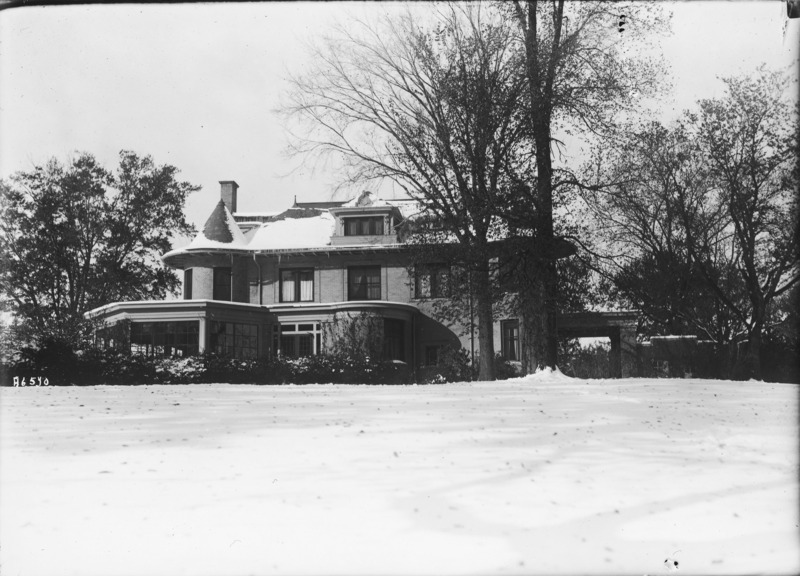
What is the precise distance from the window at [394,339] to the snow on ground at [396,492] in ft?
49.3

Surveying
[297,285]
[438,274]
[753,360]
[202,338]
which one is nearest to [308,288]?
[297,285]

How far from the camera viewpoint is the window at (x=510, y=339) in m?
25.4

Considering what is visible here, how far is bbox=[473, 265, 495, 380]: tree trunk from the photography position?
16.9 m

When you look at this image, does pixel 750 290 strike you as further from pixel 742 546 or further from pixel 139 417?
pixel 139 417

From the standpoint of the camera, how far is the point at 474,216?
1645 cm

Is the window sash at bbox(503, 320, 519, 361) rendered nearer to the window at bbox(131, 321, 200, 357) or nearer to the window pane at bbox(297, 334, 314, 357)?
the window pane at bbox(297, 334, 314, 357)

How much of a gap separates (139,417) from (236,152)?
5.89m

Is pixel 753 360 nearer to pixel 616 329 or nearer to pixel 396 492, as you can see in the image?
pixel 616 329

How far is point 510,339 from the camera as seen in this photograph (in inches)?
1013

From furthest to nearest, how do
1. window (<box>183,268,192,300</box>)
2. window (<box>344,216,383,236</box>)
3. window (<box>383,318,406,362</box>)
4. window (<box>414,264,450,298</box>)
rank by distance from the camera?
window (<box>344,216,383,236</box>) → window (<box>383,318,406,362</box>) → window (<box>183,268,192,300</box>) → window (<box>414,264,450,298</box>)

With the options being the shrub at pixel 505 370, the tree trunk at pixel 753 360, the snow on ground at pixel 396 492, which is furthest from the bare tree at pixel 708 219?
the snow on ground at pixel 396 492

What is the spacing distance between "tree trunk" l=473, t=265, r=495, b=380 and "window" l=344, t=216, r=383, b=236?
27.9ft

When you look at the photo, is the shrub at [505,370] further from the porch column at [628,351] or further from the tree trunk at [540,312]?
the tree trunk at [540,312]

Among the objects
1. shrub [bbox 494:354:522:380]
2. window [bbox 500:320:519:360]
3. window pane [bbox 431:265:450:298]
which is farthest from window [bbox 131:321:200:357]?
window [bbox 500:320:519:360]
